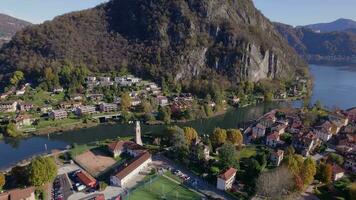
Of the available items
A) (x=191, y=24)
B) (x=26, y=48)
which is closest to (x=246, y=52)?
(x=191, y=24)

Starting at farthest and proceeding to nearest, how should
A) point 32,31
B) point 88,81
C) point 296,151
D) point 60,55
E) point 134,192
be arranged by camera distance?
point 32,31 → point 60,55 → point 88,81 → point 296,151 → point 134,192

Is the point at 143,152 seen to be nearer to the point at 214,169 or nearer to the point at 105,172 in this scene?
the point at 105,172

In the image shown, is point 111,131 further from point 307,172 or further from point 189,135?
point 307,172

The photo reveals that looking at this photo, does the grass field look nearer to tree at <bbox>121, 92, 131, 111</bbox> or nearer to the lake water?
the lake water

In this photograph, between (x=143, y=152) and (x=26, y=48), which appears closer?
(x=143, y=152)

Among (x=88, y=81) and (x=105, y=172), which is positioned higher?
(x=88, y=81)

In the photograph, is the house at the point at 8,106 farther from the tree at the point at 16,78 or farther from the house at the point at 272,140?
the house at the point at 272,140

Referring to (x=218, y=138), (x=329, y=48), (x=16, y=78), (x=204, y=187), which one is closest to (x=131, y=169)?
(x=204, y=187)
